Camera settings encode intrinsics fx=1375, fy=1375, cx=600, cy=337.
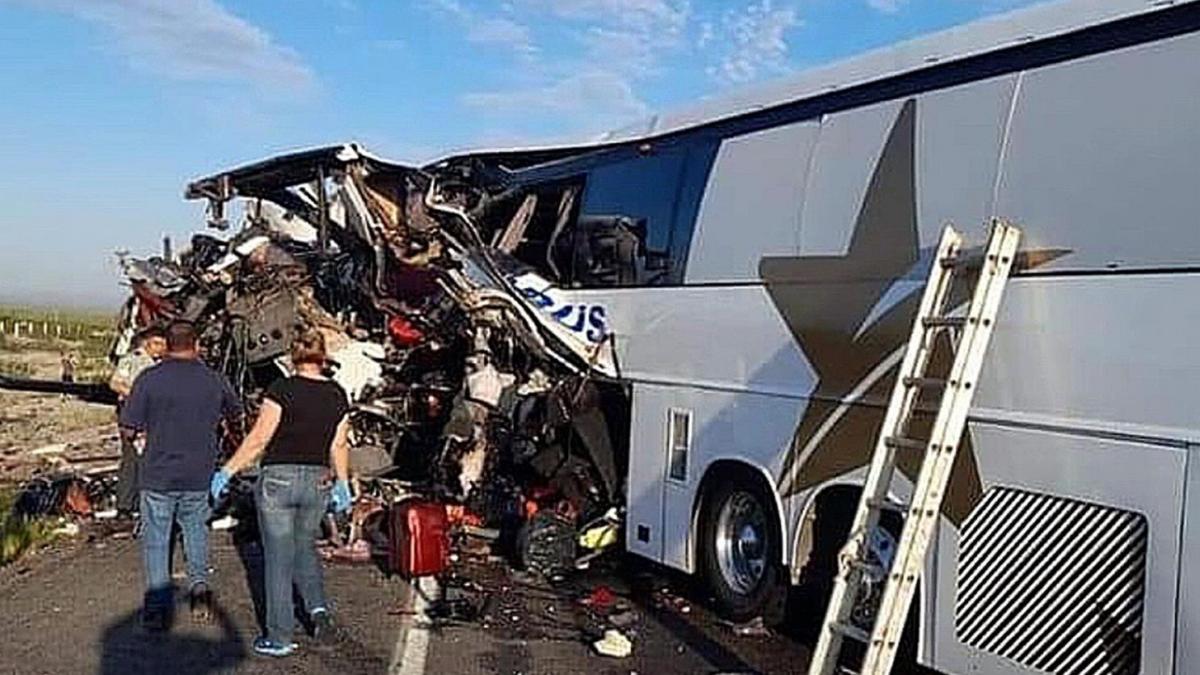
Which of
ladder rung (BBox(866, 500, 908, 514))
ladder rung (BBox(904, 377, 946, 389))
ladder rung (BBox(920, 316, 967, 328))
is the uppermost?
ladder rung (BBox(920, 316, 967, 328))

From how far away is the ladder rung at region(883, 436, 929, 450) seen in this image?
247 inches

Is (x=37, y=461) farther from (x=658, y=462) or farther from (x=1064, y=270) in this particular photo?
(x=1064, y=270)

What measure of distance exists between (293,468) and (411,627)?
5.19 ft

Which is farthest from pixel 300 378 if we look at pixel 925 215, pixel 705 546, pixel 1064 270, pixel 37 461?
pixel 37 461

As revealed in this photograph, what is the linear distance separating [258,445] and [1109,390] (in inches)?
180

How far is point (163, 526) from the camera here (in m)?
8.42

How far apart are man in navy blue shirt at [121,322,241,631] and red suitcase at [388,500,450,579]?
1587 millimetres

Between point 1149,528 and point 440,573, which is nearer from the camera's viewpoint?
point 1149,528

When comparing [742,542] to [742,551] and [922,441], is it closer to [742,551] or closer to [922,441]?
[742,551]

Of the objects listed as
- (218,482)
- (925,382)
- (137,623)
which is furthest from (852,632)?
(137,623)

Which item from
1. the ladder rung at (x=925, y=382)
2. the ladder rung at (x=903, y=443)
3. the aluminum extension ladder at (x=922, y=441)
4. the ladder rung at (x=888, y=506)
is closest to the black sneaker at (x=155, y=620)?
the aluminum extension ladder at (x=922, y=441)

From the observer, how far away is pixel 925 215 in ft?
22.3

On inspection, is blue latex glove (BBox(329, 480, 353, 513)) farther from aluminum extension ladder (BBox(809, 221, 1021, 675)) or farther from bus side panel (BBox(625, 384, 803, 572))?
aluminum extension ladder (BBox(809, 221, 1021, 675))

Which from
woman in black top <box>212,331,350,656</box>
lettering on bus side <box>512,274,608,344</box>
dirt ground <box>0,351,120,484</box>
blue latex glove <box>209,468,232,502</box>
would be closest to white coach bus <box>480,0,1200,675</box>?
lettering on bus side <box>512,274,608,344</box>
